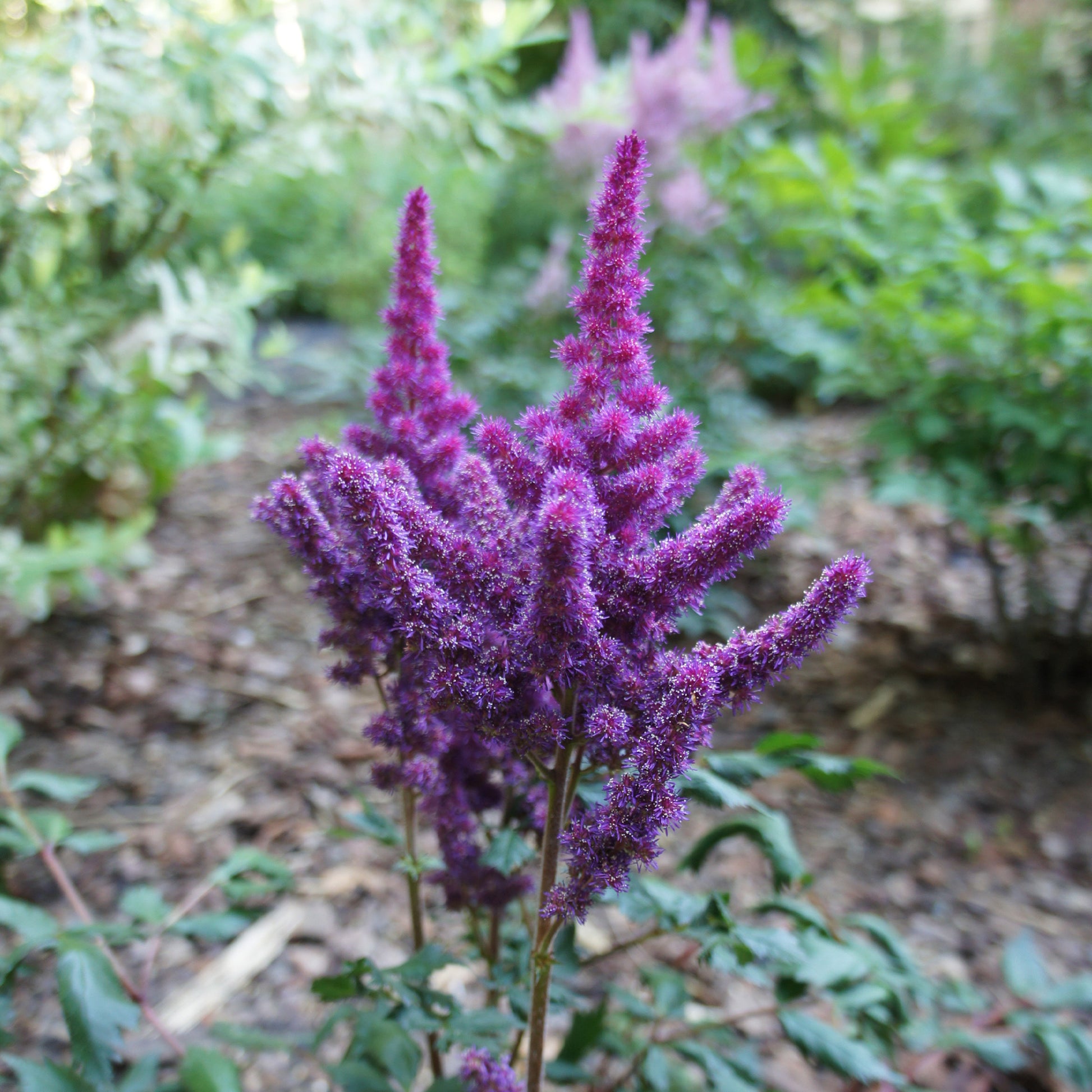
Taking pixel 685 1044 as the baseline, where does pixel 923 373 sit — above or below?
above

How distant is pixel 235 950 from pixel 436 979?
517mm

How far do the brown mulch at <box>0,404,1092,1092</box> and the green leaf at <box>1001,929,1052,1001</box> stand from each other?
0.47 metres

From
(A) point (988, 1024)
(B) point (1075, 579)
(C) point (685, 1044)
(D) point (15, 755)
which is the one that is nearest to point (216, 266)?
(D) point (15, 755)

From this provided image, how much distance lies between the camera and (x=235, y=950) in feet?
6.39

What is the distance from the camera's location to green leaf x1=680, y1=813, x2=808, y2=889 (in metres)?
1.24

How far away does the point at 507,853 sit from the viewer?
1.09 meters

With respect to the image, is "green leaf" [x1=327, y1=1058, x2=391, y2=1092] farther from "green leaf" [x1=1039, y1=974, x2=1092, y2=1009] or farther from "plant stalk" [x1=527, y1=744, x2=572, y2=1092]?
"green leaf" [x1=1039, y1=974, x2=1092, y2=1009]

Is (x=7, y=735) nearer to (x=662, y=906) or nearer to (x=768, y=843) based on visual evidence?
(x=662, y=906)

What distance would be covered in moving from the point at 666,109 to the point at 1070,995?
332 cm

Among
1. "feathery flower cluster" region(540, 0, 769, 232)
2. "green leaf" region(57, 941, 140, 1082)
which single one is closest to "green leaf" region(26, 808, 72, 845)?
"green leaf" region(57, 941, 140, 1082)

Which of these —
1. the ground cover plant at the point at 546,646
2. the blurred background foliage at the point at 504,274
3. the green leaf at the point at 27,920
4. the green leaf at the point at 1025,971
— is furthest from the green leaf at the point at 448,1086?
the blurred background foliage at the point at 504,274

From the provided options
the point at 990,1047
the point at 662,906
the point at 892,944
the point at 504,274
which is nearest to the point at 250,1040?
the point at 662,906

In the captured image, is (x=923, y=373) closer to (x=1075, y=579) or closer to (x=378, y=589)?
(x=1075, y=579)

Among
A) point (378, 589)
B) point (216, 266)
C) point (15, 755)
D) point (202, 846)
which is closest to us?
point (378, 589)
